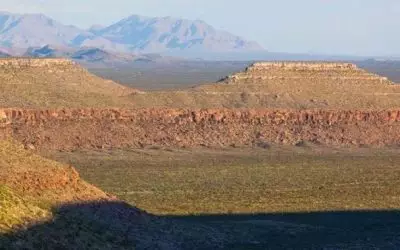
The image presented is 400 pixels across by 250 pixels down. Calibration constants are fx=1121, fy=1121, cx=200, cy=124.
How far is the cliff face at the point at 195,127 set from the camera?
67312 millimetres

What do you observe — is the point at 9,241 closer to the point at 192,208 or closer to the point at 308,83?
the point at 192,208

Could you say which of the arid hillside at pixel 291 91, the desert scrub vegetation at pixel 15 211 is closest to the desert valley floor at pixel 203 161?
the desert scrub vegetation at pixel 15 211

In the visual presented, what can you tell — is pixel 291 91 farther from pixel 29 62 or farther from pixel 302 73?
pixel 29 62

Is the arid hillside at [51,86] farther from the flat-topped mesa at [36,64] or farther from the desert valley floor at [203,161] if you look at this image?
the desert valley floor at [203,161]

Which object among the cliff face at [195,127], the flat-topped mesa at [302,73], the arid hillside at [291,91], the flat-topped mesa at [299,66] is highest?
the flat-topped mesa at [299,66]

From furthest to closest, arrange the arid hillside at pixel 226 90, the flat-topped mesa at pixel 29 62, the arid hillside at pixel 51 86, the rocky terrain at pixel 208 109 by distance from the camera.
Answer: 1. the flat-topped mesa at pixel 29 62
2. the arid hillside at pixel 226 90
3. the arid hillside at pixel 51 86
4. the rocky terrain at pixel 208 109

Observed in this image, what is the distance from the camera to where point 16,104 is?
74000 millimetres

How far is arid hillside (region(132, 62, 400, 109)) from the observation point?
81.7m

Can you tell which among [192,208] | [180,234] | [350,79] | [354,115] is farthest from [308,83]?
Answer: [180,234]

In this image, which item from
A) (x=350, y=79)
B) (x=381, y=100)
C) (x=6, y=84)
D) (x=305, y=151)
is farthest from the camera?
(x=350, y=79)

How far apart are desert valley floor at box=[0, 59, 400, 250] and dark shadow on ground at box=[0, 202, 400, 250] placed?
0.06 meters

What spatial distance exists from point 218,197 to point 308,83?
4377cm

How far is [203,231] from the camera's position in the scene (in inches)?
1345

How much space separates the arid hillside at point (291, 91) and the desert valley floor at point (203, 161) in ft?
0.50
